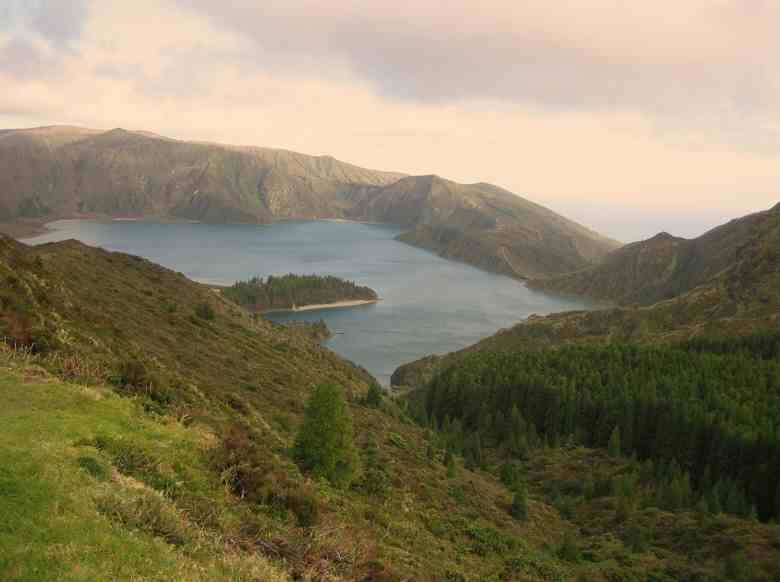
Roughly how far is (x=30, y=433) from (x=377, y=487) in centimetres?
2041

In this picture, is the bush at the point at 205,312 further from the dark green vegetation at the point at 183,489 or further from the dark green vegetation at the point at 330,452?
the dark green vegetation at the point at 183,489

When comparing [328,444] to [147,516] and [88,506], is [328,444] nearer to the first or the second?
[147,516]

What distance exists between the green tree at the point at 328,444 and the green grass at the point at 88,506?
11059 mm


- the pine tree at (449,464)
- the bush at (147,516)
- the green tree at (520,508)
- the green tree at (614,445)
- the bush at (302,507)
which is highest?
the bush at (147,516)

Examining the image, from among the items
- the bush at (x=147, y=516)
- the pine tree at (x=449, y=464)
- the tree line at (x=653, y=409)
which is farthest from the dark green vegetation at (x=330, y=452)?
the tree line at (x=653, y=409)

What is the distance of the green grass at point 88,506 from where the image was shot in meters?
10.2

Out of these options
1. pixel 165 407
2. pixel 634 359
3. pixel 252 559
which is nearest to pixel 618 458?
pixel 634 359

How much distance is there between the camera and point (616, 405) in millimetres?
77125

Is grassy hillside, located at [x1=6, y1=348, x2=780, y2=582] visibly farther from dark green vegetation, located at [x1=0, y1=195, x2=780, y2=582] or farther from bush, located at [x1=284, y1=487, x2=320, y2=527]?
bush, located at [x1=284, y1=487, x2=320, y2=527]

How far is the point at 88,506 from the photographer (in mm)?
12227

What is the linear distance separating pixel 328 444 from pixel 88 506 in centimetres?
1716

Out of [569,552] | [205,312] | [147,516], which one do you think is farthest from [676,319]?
[147,516]

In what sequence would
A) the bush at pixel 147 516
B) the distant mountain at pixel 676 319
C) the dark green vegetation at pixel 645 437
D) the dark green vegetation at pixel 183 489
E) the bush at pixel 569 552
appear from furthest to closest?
the distant mountain at pixel 676 319 < the dark green vegetation at pixel 645 437 < the bush at pixel 569 552 < the bush at pixel 147 516 < the dark green vegetation at pixel 183 489

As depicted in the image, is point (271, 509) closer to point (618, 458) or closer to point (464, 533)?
point (464, 533)
